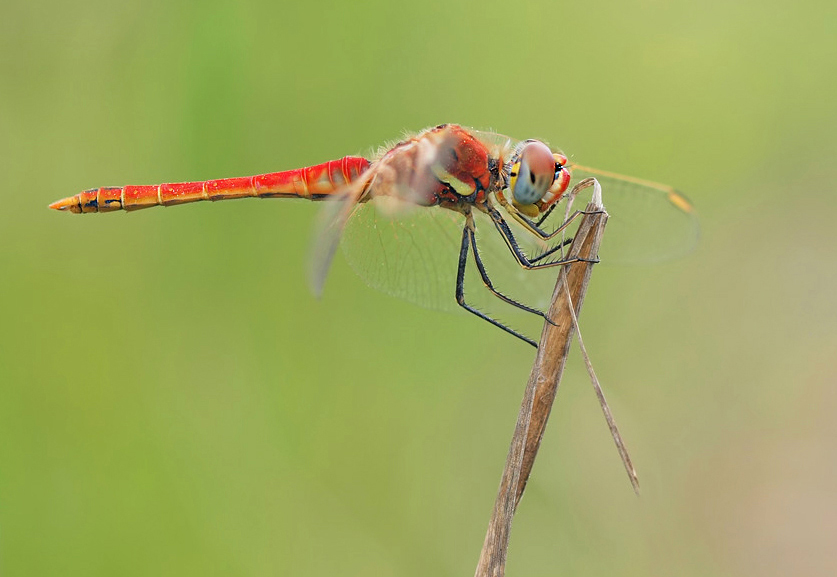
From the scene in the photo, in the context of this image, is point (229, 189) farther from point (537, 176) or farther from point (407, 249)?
point (537, 176)

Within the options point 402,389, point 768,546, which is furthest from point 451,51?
point 768,546

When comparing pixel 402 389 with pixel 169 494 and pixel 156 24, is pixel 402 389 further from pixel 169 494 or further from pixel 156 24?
pixel 156 24

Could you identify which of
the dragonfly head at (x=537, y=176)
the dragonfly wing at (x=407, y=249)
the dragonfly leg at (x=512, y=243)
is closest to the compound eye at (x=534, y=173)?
the dragonfly head at (x=537, y=176)

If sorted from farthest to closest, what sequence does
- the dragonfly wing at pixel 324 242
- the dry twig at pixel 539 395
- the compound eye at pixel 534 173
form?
the compound eye at pixel 534 173
the dragonfly wing at pixel 324 242
the dry twig at pixel 539 395

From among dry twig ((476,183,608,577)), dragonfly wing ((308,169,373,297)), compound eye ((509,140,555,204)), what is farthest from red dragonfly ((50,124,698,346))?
dry twig ((476,183,608,577))

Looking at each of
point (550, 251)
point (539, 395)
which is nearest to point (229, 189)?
point (550, 251)

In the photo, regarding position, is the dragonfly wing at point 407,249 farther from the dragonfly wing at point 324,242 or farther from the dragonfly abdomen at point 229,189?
the dragonfly wing at point 324,242

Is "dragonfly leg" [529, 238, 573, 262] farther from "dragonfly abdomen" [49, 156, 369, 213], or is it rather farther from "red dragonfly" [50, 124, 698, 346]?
"dragonfly abdomen" [49, 156, 369, 213]

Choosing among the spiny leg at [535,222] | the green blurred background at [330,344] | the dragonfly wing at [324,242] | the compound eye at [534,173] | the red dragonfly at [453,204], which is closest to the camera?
the dragonfly wing at [324,242]
